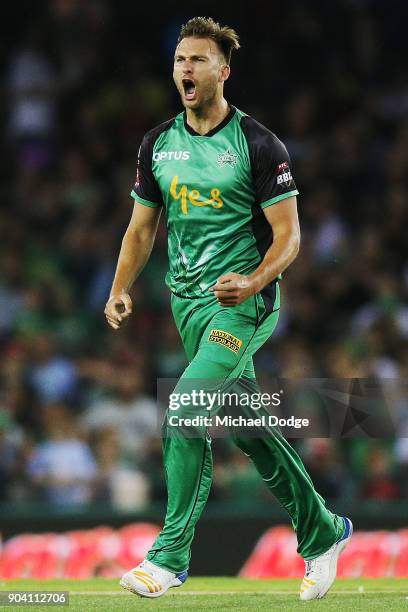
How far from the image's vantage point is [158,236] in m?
13.5

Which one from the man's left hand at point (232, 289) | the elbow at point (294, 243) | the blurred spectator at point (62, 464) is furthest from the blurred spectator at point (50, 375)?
the man's left hand at point (232, 289)

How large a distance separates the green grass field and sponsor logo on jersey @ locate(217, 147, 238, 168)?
2.13m

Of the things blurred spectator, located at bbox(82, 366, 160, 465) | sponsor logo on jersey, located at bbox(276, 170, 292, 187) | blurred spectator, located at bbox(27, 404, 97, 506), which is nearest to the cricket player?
sponsor logo on jersey, located at bbox(276, 170, 292, 187)

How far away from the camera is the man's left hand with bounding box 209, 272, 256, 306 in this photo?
241 inches

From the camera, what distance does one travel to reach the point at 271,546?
9836mm

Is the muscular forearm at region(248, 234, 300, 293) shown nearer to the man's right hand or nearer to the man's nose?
the man's right hand

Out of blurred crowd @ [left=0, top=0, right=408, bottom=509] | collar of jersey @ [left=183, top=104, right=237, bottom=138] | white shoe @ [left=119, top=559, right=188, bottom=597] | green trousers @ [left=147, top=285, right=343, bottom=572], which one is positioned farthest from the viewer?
blurred crowd @ [left=0, top=0, right=408, bottom=509]

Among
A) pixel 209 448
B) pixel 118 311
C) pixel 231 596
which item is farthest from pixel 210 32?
pixel 231 596

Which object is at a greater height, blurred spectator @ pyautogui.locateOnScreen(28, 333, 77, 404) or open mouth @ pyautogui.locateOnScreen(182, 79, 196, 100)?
open mouth @ pyautogui.locateOnScreen(182, 79, 196, 100)

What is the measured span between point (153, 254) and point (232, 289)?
7.37 meters

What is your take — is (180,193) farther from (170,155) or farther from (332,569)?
(332,569)

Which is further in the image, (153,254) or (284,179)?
(153,254)

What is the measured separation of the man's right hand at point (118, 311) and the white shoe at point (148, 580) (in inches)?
46.9

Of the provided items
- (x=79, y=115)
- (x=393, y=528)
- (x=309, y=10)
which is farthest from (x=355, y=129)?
(x=393, y=528)
